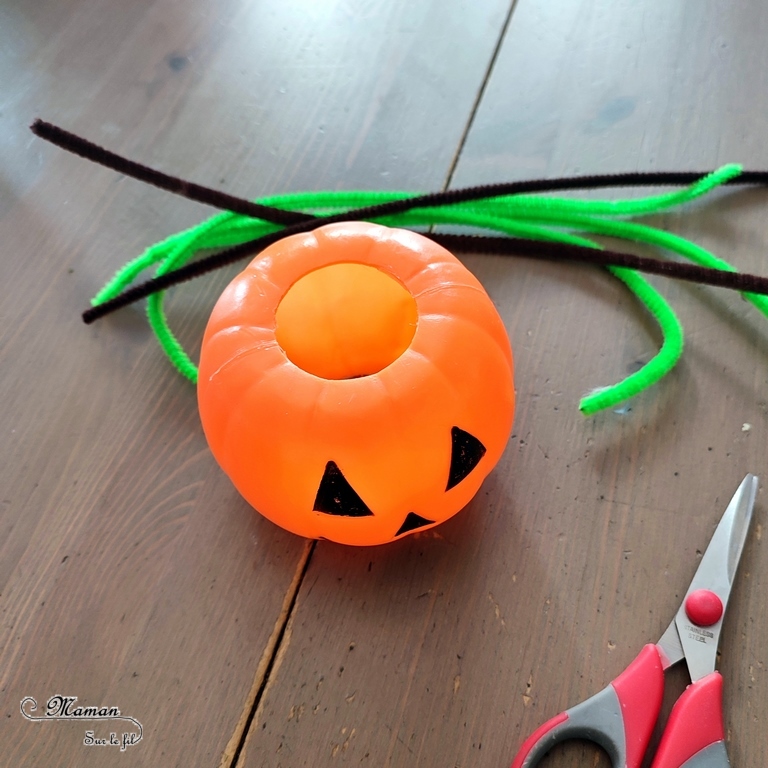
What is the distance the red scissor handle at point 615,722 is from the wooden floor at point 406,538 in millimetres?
18

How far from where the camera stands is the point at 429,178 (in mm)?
690

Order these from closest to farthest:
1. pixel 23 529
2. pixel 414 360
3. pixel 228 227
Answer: pixel 414 360 < pixel 23 529 < pixel 228 227

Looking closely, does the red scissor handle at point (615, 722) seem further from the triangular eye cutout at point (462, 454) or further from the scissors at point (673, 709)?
the triangular eye cutout at point (462, 454)

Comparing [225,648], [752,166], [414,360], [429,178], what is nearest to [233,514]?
[225,648]

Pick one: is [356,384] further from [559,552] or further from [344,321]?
[559,552]

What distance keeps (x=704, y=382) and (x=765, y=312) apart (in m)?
0.09

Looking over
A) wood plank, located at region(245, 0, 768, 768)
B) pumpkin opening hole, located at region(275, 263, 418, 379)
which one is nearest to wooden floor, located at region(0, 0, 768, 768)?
wood plank, located at region(245, 0, 768, 768)

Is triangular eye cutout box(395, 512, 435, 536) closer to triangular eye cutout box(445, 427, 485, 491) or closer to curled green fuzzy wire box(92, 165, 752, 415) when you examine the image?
triangular eye cutout box(445, 427, 485, 491)

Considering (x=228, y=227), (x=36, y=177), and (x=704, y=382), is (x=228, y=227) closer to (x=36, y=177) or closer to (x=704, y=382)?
(x=36, y=177)

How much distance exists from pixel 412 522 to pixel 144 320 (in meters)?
0.33

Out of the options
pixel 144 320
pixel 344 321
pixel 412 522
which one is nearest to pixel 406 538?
pixel 412 522

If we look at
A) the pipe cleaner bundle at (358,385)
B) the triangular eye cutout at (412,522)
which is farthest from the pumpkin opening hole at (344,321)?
the triangular eye cutout at (412,522)

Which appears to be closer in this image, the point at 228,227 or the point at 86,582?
the point at 86,582

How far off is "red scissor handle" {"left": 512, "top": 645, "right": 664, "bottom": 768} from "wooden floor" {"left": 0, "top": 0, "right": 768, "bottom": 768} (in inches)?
0.7
